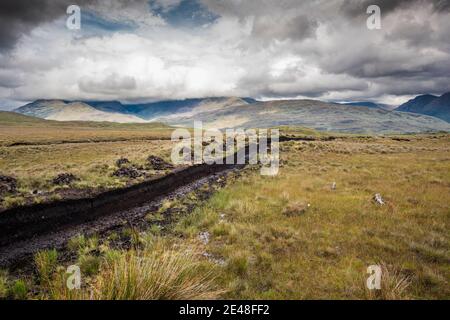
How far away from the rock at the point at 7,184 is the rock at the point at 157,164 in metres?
12.3

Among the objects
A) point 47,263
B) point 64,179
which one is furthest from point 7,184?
point 47,263

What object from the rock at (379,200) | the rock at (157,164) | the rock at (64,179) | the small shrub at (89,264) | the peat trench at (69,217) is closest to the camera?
the small shrub at (89,264)

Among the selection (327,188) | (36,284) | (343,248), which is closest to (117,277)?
(36,284)

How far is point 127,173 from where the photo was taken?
84.3ft

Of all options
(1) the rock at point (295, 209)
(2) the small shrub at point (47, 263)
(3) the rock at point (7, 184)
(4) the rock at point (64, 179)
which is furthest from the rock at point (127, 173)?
(2) the small shrub at point (47, 263)

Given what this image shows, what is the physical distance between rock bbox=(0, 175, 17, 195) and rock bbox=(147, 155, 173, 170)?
1235 centimetres

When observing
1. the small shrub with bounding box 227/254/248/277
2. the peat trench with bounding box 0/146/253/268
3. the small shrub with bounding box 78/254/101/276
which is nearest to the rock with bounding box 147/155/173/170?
the peat trench with bounding box 0/146/253/268

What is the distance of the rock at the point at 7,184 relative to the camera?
59.0ft

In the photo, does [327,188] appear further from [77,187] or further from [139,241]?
[77,187]

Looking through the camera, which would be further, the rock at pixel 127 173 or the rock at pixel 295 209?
the rock at pixel 127 173

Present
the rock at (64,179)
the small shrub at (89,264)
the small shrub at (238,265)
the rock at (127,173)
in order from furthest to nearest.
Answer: the rock at (127,173) < the rock at (64,179) < the small shrub at (89,264) < the small shrub at (238,265)

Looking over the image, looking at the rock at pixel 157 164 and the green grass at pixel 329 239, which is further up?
the rock at pixel 157 164

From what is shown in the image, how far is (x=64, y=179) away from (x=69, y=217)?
9.03 metres

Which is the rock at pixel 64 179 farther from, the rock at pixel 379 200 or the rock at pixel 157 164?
the rock at pixel 379 200
